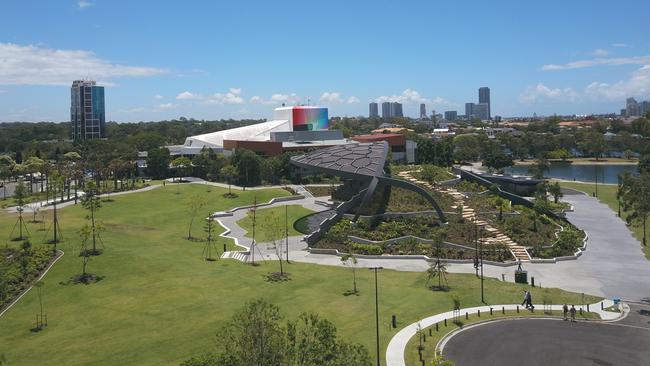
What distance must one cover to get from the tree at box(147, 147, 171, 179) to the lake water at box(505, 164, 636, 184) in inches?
3541

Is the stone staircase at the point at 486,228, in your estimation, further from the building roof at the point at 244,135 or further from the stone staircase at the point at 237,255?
the building roof at the point at 244,135

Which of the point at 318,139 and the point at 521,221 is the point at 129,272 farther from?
the point at 318,139

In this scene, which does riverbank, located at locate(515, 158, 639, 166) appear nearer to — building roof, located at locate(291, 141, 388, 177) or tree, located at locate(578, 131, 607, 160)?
tree, located at locate(578, 131, 607, 160)

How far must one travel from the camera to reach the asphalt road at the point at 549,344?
28.3 meters

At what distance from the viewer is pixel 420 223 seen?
2367 inches

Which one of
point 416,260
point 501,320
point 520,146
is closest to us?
point 501,320

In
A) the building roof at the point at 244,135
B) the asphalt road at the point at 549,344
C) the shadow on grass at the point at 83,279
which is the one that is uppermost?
the building roof at the point at 244,135

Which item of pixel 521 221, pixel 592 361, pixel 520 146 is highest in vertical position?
pixel 520 146

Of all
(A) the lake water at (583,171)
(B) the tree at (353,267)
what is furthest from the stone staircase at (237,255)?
(A) the lake water at (583,171)

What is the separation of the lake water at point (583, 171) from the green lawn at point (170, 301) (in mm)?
94911

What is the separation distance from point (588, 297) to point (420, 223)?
2311 cm

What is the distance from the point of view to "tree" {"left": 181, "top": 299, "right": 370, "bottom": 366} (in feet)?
62.1

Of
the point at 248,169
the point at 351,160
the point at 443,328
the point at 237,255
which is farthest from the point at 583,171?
the point at 443,328

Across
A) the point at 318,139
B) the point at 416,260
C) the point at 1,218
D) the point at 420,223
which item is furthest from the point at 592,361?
the point at 318,139
